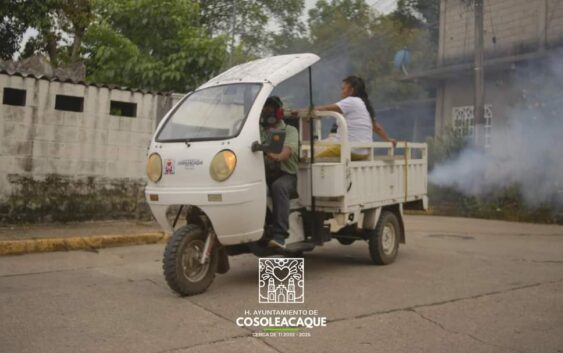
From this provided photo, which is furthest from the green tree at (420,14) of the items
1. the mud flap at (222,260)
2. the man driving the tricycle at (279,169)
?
the mud flap at (222,260)

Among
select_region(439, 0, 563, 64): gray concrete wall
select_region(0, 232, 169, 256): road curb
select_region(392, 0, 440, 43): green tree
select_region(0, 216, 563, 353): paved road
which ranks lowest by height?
select_region(0, 216, 563, 353): paved road

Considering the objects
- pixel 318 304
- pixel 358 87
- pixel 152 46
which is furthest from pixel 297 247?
pixel 152 46

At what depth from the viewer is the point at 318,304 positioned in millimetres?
4812

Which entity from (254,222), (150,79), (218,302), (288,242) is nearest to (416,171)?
(288,242)

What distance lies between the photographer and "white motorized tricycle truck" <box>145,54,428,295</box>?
4.93 meters

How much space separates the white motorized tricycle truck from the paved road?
42 centimetres

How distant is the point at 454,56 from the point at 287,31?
11.8 meters

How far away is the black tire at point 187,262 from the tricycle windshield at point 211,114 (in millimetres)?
901

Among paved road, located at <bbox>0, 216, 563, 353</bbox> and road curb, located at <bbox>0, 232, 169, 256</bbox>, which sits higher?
road curb, located at <bbox>0, 232, 169, 256</bbox>

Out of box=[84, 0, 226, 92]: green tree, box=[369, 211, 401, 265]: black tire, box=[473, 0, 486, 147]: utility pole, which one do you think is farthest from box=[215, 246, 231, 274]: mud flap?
box=[473, 0, 486, 147]: utility pole

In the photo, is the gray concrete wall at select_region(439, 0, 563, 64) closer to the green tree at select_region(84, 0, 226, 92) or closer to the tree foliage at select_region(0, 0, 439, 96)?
the tree foliage at select_region(0, 0, 439, 96)

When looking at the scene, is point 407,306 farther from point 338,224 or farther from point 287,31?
point 287,31

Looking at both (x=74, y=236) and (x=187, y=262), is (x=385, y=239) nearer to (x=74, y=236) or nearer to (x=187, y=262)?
(x=187, y=262)

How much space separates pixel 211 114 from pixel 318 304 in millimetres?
2094
